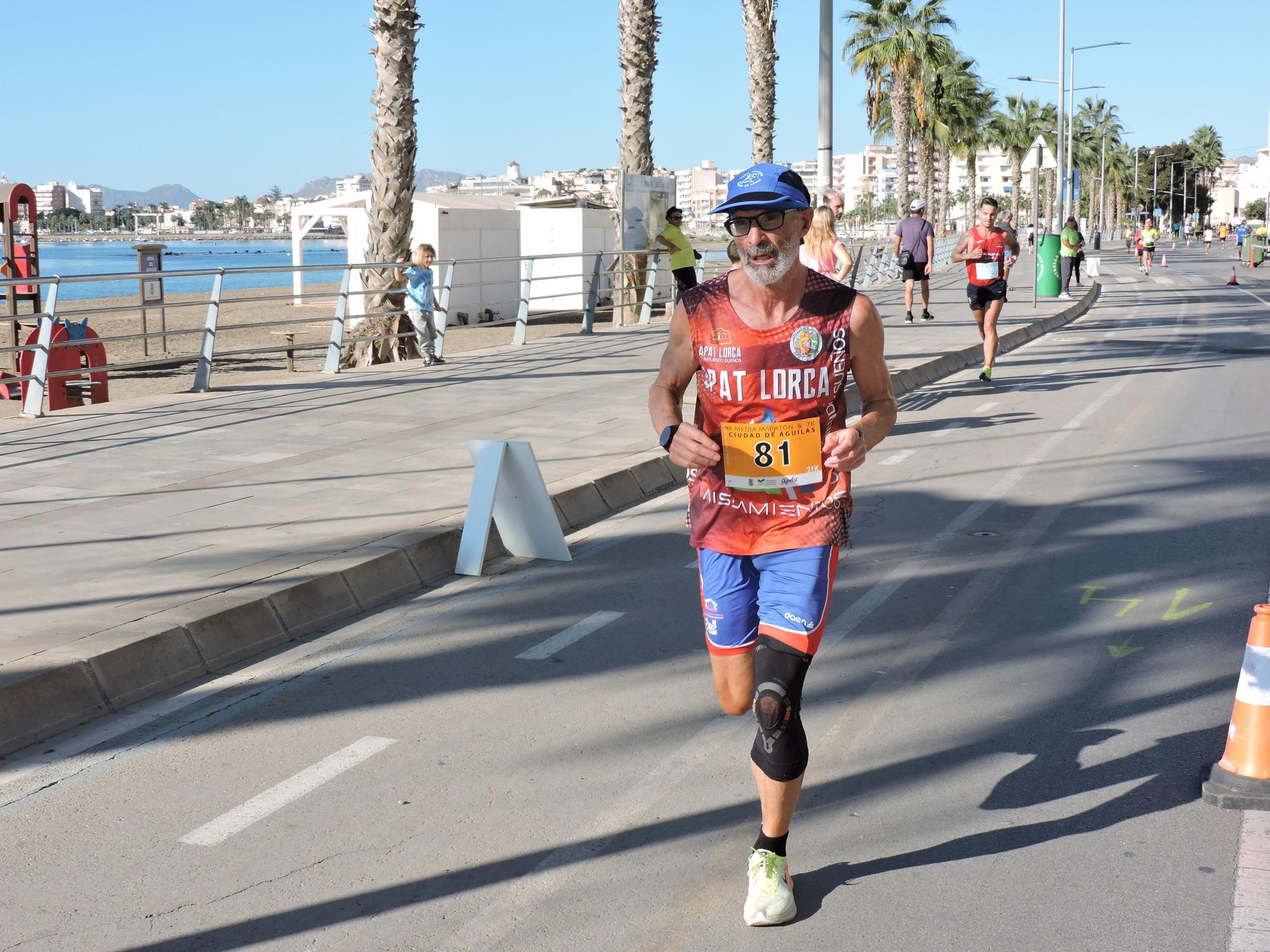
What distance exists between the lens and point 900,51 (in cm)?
4875

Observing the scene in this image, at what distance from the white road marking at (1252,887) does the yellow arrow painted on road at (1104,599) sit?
7.54 feet

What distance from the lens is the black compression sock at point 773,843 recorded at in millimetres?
3514

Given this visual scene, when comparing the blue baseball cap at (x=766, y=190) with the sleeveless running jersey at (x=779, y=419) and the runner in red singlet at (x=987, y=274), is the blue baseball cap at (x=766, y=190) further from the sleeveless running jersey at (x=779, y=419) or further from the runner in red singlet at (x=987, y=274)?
the runner in red singlet at (x=987, y=274)

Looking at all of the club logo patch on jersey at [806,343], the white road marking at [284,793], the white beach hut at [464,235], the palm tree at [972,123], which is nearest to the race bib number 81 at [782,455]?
the club logo patch on jersey at [806,343]

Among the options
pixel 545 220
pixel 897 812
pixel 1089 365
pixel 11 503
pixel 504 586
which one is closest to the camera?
pixel 897 812

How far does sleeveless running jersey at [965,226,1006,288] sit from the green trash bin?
14071 mm

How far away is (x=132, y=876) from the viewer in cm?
369

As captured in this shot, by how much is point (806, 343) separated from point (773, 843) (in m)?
1.28

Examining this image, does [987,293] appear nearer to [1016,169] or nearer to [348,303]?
[348,303]

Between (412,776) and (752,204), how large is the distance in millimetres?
2120

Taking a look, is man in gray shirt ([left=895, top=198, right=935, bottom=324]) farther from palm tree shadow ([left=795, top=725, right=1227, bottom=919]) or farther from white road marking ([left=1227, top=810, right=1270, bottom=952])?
white road marking ([left=1227, top=810, right=1270, bottom=952])

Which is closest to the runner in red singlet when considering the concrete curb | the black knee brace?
the concrete curb

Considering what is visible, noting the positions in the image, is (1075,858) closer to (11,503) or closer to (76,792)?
(76,792)

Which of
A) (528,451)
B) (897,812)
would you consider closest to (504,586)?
(528,451)
